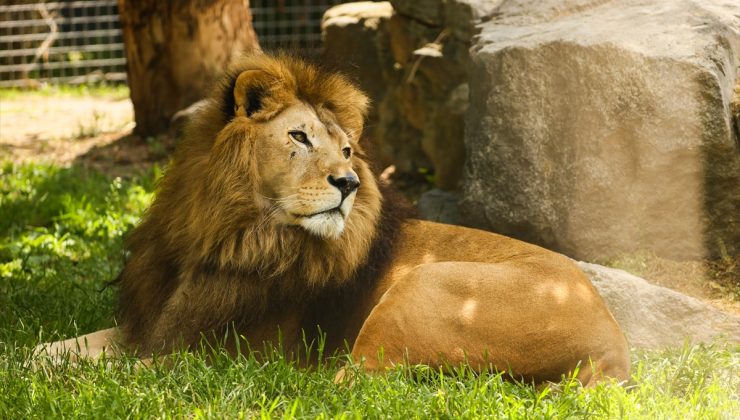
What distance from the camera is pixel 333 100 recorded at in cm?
449

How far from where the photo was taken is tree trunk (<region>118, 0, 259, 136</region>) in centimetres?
902

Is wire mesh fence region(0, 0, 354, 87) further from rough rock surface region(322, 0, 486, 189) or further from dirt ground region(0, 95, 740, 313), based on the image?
rough rock surface region(322, 0, 486, 189)

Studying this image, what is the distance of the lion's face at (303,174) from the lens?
13.6 feet

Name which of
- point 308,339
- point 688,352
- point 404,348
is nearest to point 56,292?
point 308,339

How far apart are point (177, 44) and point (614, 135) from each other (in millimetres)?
4799

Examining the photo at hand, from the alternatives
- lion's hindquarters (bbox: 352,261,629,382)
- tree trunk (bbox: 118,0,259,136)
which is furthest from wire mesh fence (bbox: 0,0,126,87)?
lion's hindquarters (bbox: 352,261,629,382)

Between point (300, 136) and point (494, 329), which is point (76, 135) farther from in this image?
point (494, 329)

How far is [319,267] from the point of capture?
169 inches

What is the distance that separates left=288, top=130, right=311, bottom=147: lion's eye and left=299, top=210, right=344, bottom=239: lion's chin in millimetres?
314

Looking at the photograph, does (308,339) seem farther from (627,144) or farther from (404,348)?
(627,144)

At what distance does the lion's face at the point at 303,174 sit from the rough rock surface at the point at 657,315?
1514 mm

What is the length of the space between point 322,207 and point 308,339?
616 mm

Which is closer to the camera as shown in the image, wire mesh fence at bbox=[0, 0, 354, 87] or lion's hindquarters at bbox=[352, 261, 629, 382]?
lion's hindquarters at bbox=[352, 261, 629, 382]

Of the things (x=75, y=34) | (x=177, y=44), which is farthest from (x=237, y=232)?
(x=75, y=34)
